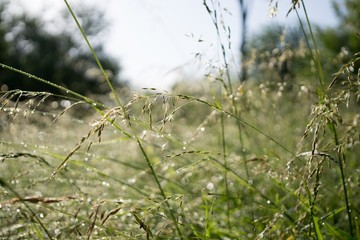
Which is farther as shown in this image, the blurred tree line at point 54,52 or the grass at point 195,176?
the blurred tree line at point 54,52

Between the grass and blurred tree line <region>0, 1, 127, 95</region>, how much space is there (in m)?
12.0

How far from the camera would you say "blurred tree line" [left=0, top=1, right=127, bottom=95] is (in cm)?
1691

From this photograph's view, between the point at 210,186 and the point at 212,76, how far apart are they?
53.7 inches

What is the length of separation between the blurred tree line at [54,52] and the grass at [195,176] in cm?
1198

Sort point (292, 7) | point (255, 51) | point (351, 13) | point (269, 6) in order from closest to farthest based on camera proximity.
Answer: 1. point (292, 7)
2. point (269, 6)
3. point (255, 51)
4. point (351, 13)

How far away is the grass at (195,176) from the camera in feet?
4.49

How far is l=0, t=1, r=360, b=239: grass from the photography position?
1.37m

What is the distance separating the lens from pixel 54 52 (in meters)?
18.5

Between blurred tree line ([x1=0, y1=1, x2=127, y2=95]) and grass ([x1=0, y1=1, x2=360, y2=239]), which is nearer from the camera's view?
grass ([x1=0, y1=1, x2=360, y2=239])

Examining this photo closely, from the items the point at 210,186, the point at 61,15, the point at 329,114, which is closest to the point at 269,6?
the point at 329,114

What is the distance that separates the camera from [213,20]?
178 cm

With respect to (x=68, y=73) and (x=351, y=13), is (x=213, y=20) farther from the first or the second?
(x=68, y=73)

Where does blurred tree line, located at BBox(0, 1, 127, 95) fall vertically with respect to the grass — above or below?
above

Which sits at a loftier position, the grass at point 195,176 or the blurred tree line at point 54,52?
the blurred tree line at point 54,52
